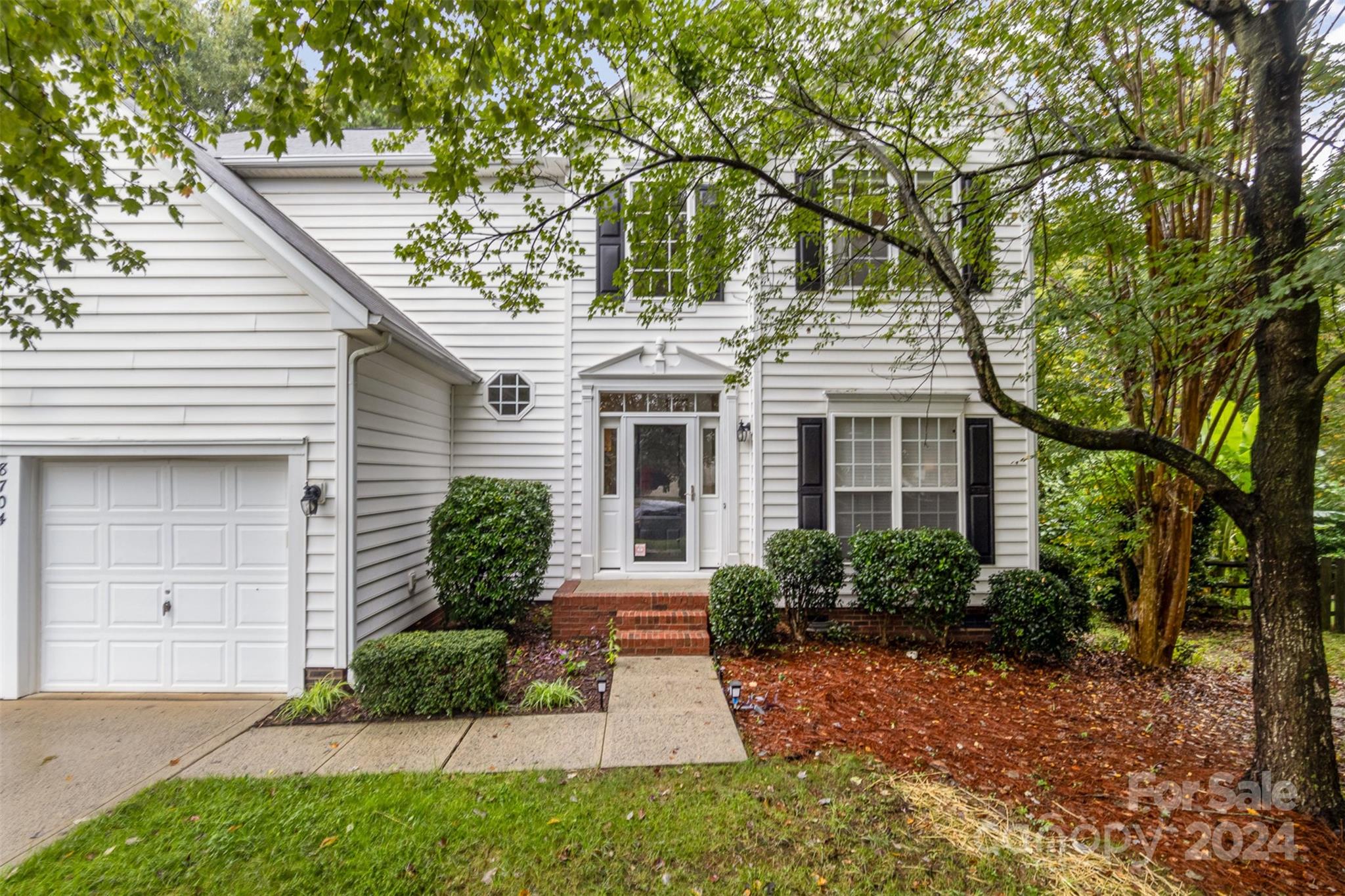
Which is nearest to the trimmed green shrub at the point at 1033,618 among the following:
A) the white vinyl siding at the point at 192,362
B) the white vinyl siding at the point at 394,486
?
the white vinyl siding at the point at 394,486

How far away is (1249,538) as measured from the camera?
10.9 ft

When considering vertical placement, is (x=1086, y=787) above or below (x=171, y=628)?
below

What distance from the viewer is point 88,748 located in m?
3.92

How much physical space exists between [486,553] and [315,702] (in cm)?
190

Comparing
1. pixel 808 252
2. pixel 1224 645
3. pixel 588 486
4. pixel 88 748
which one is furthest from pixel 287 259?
pixel 1224 645

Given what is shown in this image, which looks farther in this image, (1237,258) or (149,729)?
(149,729)

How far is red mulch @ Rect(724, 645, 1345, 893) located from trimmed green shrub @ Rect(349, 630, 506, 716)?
2112mm

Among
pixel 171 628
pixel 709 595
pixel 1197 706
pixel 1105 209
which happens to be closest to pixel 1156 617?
pixel 1197 706

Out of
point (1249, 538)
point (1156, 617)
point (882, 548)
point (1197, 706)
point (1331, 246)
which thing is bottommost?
point (1197, 706)

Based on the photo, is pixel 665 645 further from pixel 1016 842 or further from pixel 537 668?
pixel 1016 842

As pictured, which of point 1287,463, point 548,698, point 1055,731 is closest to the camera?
point 1287,463

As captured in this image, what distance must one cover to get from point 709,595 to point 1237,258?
488 cm

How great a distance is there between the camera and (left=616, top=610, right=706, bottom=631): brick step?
589 cm

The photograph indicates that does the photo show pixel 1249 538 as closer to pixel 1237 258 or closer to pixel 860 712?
pixel 1237 258
